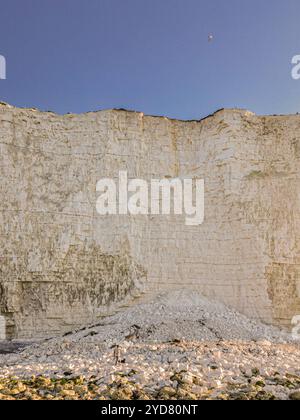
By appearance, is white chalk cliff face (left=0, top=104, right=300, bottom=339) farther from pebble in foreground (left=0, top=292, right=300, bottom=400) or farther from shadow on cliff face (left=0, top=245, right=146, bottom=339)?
pebble in foreground (left=0, top=292, right=300, bottom=400)

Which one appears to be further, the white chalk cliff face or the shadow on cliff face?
the white chalk cliff face

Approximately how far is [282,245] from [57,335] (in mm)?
9068

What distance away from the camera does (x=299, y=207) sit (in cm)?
1772

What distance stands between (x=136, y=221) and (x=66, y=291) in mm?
3899

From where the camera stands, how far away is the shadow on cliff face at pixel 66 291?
15727mm

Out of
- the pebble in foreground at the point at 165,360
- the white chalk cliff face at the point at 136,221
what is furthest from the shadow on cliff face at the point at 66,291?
the pebble in foreground at the point at 165,360

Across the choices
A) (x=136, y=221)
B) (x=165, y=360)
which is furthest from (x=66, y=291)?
(x=165, y=360)

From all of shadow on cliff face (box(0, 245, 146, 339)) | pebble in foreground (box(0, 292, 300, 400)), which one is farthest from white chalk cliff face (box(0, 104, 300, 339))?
pebble in foreground (box(0, 292, 300, 400))

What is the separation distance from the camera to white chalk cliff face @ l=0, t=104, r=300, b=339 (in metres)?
16.2

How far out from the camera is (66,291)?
16203 millimetres

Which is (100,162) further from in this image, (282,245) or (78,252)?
(282,245)

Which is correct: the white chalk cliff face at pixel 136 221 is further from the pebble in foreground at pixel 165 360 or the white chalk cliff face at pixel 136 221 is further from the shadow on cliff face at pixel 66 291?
the pebble in foreground at pixel 165 360

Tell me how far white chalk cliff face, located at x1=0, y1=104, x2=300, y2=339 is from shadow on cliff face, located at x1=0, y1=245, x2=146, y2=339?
0.04 metres

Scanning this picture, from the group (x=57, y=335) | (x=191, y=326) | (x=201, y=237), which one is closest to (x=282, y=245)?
(x=201, y=237)
